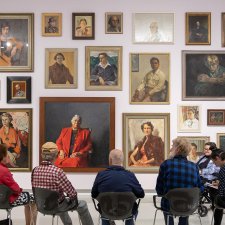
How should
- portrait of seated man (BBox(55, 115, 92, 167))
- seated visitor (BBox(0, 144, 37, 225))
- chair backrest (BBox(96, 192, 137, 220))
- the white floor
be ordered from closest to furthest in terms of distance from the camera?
chair backrest (BBox(96, 192, 137, 220)), seated visitor (BBox(0, 144, 37, 225)), the white floor, portrait of seated man (BBox(55, 115, 92, 167))

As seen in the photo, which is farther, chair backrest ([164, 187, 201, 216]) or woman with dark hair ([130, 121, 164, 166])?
woman with dark hair ([130, 121, 164, 166])

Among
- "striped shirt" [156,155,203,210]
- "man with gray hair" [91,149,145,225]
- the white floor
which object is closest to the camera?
"man with gray hair" [91,149,145,225]

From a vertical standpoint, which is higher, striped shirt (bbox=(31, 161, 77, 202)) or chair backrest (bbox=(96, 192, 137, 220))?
striped shirt (bbox=(31, 161, 77, 202))

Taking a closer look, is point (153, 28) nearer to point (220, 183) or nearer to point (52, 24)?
point (52, 24)

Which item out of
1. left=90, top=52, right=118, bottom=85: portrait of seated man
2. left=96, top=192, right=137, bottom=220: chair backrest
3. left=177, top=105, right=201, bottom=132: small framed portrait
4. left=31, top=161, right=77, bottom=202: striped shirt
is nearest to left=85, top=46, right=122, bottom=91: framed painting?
left=90, top=52, right=118, bottom=85: portrait of seated man

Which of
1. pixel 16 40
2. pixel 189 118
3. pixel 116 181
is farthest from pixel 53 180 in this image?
pixel 16 40

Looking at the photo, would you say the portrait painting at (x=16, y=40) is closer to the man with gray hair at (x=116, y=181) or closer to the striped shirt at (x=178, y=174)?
the man with gray hair at (x=116, y=181)

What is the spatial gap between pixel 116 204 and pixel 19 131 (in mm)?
5893

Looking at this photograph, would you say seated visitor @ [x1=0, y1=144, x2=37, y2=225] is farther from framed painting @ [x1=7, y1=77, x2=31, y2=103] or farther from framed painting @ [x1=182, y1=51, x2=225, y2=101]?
framed painting @ [x1=182, y1=51, x2=225, y2=101]

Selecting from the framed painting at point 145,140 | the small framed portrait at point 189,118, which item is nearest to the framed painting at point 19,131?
the framed painting at point 145,140

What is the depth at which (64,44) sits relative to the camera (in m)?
12.8

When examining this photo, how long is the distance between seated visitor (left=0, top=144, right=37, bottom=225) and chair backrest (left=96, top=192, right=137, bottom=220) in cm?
177

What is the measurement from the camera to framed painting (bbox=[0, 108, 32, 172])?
1272cm

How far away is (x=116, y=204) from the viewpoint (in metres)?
7.44
